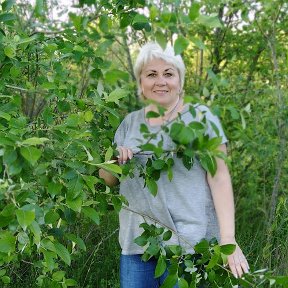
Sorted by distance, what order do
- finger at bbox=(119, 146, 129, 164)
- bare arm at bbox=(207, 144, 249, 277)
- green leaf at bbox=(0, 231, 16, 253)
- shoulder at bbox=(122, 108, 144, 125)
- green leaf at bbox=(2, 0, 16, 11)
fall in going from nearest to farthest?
green leaf at bbox=(0, 231, 16, 253) → green leaf at bbox=(2, 0, 16, 11) → finger at bbox=(119, 146, 129, 164) → bare arm at bbox=(207, 144, 249, 277) → shoulder at bbox=(122, 108, 144, 125)

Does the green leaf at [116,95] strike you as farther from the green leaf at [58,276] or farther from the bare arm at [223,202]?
the green leaf at [58,276]

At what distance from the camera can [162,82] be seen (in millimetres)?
2016

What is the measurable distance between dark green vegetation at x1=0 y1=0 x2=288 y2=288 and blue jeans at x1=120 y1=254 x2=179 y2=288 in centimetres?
24

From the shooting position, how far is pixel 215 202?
2.01 metres

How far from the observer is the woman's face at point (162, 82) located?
2.02m

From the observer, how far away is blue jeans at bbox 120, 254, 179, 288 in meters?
2.19

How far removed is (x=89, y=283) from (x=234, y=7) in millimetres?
2051

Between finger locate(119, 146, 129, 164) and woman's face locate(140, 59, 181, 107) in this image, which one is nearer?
finger locate(119, 146, 129, 164)

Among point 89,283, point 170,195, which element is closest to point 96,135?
point 170,195

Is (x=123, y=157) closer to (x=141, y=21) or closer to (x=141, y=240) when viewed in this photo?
(x=141, y=240)

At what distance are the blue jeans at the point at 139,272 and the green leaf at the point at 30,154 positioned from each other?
40.6 inches

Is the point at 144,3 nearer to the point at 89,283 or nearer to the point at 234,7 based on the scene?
the point at 89,283

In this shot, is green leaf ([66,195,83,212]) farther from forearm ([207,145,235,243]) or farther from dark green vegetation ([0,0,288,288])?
forearm ([207,145,235,243])

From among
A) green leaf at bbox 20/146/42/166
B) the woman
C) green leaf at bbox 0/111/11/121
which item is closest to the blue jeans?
the woman
